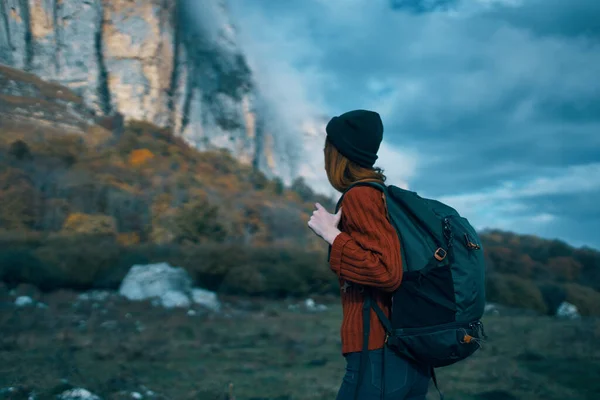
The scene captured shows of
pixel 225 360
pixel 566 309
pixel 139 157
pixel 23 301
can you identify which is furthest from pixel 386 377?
pixel 139 157

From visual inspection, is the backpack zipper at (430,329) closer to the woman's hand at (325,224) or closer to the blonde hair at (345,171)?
the woman's hand at (325,224)

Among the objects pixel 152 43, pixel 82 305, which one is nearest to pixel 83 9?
pixel 152 43

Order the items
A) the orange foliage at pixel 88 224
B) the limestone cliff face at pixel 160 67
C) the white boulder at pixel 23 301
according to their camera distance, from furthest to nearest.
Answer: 1. the limestone cliff face at pixel 160 67
2. the orange foliage at pixel 88 224
3. the white boulder at pixel 23 301

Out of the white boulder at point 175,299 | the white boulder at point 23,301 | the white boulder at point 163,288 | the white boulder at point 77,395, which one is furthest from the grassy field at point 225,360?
the white boulder at point 163,288

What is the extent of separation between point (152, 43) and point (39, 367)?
4601 cm

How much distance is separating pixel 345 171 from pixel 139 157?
37.2m

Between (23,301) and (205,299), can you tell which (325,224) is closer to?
(23,301)

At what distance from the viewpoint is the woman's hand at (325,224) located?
1.65 m

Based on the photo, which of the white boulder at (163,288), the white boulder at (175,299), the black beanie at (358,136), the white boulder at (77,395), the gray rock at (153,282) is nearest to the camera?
the black beanie at (358,136)

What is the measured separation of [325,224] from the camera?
167 cm

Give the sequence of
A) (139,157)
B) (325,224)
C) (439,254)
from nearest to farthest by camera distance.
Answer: (439,254)
(325,224)
(139,157)

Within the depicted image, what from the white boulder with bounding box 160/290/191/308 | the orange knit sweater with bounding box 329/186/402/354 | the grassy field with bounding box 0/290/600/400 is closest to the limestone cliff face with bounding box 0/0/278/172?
the white boulder with bounding box 160/290/191/308

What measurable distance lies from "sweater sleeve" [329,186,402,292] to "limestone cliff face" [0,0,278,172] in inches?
1015

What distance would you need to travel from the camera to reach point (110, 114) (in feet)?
123
